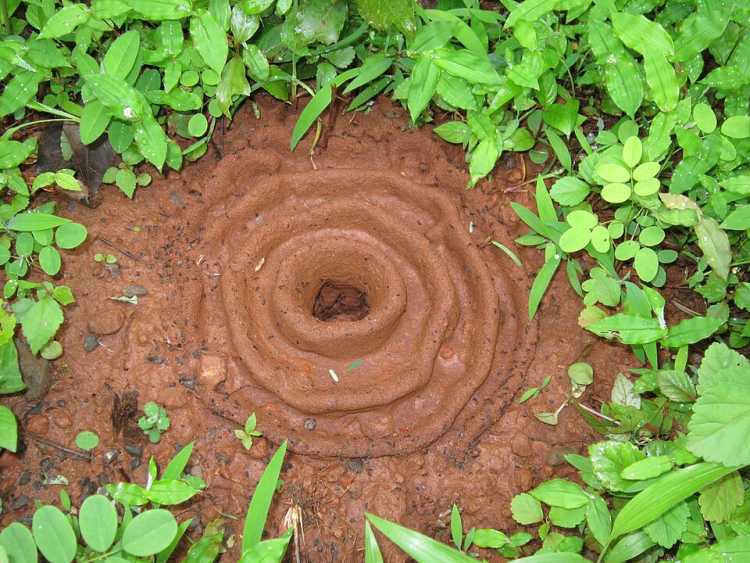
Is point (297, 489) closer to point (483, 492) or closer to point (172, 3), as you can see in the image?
point (483, 492)

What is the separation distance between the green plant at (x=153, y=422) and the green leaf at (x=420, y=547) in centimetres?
68

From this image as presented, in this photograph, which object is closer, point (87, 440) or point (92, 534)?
point (92, 534)

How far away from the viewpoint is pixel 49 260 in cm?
193

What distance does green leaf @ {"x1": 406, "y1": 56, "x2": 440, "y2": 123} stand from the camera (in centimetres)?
196

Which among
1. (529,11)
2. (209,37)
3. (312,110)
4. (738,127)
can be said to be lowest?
(312,110)

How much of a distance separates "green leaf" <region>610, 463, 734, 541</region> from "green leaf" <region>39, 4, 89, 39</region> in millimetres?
1871

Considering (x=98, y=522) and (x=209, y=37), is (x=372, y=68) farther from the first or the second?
(x=98, y=522)

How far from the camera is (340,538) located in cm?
197

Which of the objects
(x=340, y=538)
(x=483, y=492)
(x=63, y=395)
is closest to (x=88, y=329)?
(x=63, y=395)

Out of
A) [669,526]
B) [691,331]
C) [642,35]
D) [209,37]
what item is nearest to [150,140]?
[209,37]

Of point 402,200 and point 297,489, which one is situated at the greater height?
point 402,200

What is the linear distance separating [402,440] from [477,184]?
890mm

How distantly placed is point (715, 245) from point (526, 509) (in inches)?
34.7

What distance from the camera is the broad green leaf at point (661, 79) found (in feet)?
6.15
